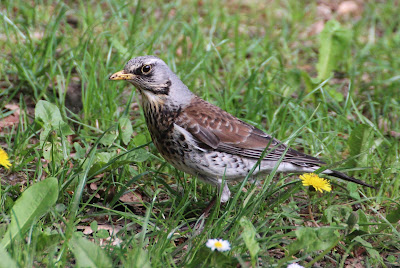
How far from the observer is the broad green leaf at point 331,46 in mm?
6301

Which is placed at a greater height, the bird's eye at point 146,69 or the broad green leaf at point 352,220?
the bird's eye at point 146,69

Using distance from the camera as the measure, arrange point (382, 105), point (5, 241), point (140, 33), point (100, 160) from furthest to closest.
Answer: point (140, 33), point (382, 105), point (100, 160), point (5, 241)

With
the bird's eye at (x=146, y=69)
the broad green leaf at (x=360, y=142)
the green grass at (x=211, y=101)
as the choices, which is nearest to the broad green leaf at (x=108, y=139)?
the green grass at (x=211, y=101)

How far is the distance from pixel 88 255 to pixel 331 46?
432cm

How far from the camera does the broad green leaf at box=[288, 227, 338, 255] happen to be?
3.36 m

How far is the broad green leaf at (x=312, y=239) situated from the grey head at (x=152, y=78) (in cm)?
154

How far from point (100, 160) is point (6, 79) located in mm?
1884

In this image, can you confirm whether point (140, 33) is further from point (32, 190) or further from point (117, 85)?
point (32, 190)

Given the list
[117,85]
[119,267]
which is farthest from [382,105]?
[119,267]

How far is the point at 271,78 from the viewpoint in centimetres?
627

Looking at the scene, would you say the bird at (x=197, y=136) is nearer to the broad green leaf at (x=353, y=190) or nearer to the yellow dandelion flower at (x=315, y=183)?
the broad green leaf at (x=353, y=190)

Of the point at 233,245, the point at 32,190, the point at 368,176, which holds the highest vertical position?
the point at 32,190

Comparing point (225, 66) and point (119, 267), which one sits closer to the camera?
point (119, 267)

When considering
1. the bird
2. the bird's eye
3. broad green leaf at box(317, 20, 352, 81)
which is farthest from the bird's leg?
broad green leaf at box(317, 20, 352, 81)
